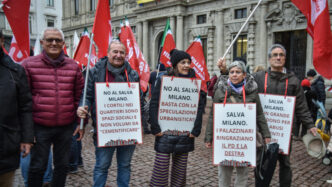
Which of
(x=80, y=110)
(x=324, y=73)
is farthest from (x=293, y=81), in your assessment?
(x=80, y=110)

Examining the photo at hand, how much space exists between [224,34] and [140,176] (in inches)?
606

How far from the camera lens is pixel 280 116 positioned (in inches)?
130

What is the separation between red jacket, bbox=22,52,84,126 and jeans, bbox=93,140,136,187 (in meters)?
0.55

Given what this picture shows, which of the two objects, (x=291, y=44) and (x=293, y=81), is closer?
(x=293, y=81)

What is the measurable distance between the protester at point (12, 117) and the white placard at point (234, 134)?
6.51ft

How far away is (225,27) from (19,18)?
16160mm

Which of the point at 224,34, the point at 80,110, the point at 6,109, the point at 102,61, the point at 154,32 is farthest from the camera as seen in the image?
the point at 154,32

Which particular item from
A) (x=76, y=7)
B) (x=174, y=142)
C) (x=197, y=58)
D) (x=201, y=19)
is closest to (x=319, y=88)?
(x=197, y=58)

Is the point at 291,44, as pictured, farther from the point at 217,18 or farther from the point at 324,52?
the point at 324,52

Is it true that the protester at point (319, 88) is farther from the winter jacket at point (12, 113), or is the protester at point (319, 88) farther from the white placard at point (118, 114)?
the winter jacket at point (12, 113)

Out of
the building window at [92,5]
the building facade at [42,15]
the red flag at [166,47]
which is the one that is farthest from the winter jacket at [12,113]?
the building facade at [42,15]

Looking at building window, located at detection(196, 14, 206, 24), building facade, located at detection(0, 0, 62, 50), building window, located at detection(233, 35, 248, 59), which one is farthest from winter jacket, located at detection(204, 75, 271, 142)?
building facade, located at detection(0, 0, 62, 50)

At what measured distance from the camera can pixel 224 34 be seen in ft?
59.9

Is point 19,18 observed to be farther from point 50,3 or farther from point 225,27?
point 50,3
